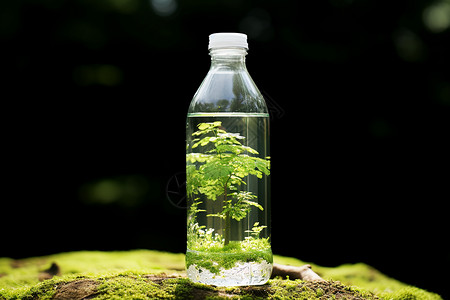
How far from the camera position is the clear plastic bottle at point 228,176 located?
2.03m

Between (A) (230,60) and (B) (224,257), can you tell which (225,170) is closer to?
(B) (224,257)

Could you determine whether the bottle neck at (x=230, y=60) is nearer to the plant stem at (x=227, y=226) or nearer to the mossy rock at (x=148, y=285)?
the plant stem at (x=227, y=226)

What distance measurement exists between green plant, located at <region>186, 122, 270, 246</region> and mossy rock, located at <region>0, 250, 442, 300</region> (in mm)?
294

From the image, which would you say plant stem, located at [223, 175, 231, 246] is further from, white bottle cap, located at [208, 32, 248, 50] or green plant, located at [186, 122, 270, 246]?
white bottle cap, located at [208, 32, 248, 50]

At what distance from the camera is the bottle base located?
2012mm

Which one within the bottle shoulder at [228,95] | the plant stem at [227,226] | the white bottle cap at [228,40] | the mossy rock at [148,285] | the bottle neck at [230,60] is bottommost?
the mossy rock at [148,285]

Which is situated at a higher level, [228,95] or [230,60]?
[230,60]

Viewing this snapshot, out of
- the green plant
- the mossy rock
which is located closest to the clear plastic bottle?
the green plant

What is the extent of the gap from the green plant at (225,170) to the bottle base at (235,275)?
0.13m

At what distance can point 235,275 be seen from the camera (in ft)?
6.62

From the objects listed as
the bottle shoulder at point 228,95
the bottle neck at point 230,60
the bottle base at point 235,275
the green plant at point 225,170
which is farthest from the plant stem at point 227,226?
the bottle neck at point 230,60

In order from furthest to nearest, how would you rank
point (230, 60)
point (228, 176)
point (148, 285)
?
point (230, 60) < point (228, 176) < point (148, 285)

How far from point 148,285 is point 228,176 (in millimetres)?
598

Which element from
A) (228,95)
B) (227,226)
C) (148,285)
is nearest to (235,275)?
(227,226)
